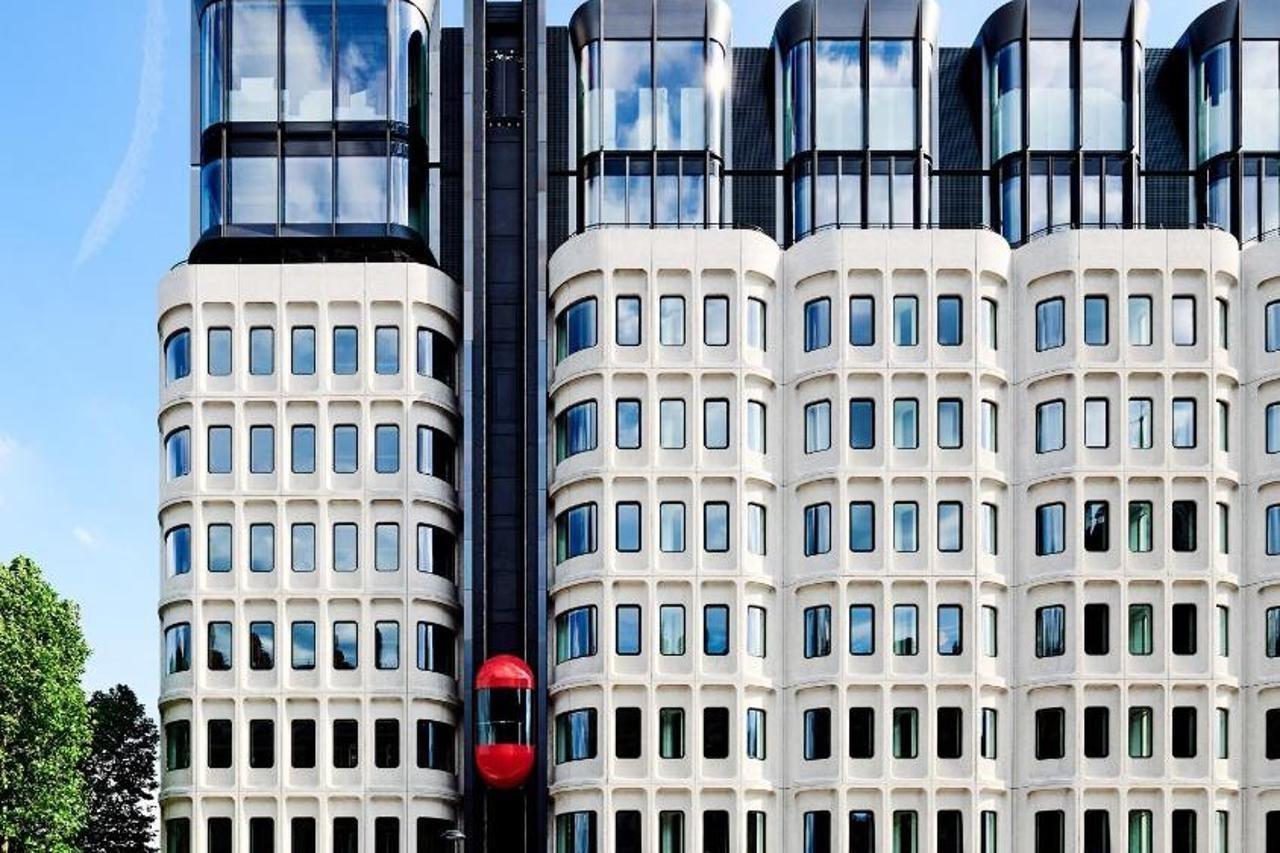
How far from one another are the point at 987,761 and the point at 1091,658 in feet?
17.8

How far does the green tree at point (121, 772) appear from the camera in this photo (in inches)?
4060

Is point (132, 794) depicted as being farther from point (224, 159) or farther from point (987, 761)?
point (987, 761)

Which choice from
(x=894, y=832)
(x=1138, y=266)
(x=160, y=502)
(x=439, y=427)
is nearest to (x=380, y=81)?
(x=439, y=427)

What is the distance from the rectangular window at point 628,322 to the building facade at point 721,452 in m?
0.15

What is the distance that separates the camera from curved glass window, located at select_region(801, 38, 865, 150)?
77.4 meters

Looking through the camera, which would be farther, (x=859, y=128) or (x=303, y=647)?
(x=859, y=128)

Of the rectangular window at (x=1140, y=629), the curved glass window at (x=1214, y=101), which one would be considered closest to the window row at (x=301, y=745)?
the rectangular window at (x=1140, y=629)

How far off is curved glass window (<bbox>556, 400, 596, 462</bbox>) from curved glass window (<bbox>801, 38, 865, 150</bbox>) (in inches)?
569

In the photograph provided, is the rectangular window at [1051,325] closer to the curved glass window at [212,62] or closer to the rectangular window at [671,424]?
the rectangular window at [671,424]

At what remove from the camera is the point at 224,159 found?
7700cm

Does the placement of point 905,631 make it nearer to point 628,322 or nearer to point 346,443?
point 628,322

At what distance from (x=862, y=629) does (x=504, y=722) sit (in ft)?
45.8

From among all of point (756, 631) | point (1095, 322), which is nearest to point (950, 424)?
point (1095, 322)

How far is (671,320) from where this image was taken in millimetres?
74125
